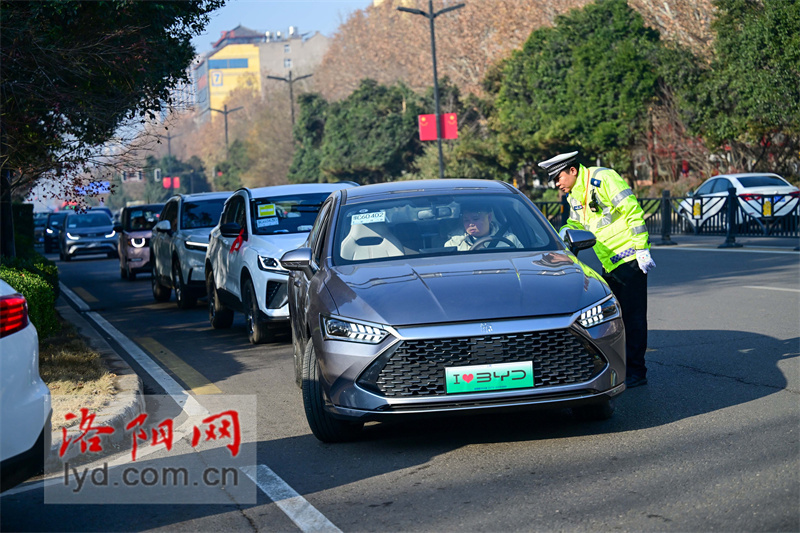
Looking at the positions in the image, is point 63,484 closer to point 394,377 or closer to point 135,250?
point 394,377

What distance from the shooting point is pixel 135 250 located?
23.0 meters

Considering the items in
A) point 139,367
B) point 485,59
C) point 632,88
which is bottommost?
point 139,367

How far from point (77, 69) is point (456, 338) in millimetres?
7978

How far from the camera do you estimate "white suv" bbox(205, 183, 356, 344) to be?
→ 10.7 meters

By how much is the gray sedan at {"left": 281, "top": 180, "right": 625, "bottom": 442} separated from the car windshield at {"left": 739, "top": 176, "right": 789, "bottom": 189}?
22396 millimetres

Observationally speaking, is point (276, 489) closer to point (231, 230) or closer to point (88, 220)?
point (231, 230)

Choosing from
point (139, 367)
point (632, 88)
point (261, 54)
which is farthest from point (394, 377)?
point (261, 54)

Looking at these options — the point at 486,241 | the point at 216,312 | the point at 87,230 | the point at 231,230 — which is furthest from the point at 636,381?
the point at 87,230

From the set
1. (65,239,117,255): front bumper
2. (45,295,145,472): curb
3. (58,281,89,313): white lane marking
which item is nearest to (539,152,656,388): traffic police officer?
(45,295,145,472): curb

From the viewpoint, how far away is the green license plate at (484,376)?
5.56 m

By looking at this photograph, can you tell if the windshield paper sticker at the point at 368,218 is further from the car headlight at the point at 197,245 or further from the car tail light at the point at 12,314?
the car headlight at the point at 197,245

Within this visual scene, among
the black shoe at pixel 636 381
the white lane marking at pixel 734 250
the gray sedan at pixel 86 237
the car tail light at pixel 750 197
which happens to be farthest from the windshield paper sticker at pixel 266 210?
the gray sedan at pixel 86 237

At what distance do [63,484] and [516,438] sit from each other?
8.50 ft

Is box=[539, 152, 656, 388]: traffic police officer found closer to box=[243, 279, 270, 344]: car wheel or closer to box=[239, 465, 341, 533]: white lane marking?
box=[239, 465, 341, 533]: white lane marking
